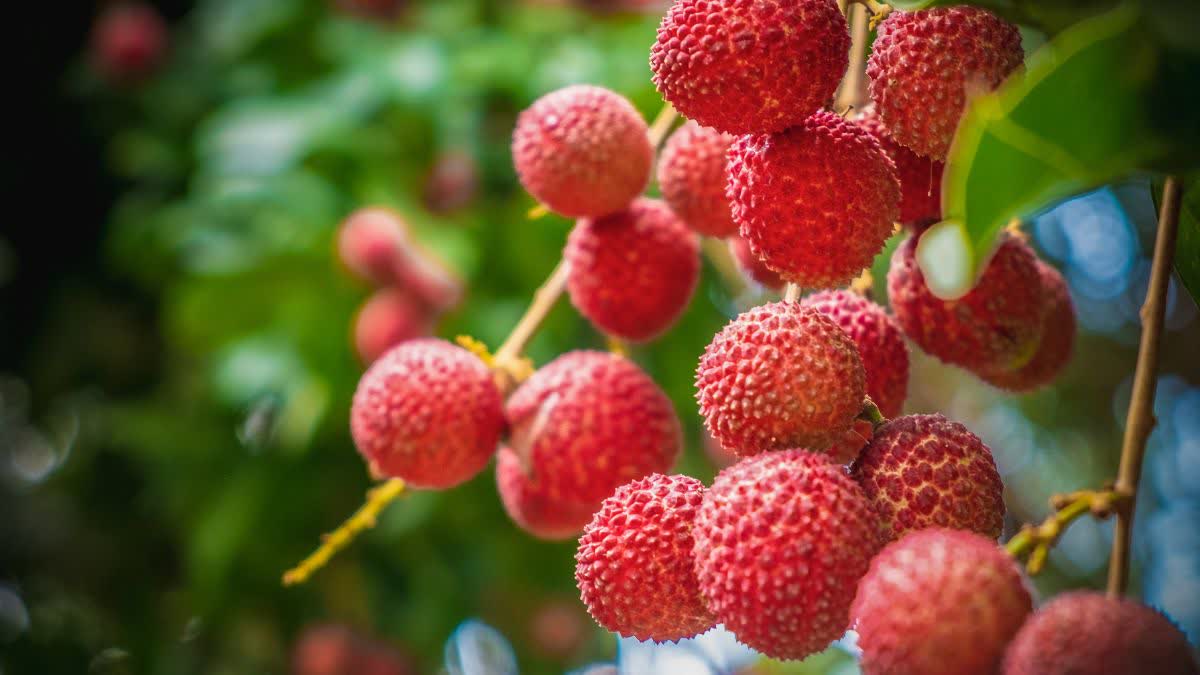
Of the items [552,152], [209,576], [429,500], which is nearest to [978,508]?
[552,152]

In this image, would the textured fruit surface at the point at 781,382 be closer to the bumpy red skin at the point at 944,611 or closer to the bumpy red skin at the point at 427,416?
the bumpy red skin at the point at 944,611

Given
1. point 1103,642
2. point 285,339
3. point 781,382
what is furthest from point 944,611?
point 285,339

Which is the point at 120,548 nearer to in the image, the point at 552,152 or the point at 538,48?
the point at 538,48

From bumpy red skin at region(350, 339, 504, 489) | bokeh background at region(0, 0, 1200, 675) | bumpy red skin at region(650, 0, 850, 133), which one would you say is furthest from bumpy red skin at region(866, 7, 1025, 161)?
bokeh background at region(0, 0, 1200, 675)

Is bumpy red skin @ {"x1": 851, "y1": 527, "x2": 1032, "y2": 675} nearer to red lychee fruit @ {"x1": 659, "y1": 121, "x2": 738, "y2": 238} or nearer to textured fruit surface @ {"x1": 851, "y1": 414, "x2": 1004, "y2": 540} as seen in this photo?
textured fruit surface @ {"x1": 851, "y1": 414, "x2": 1004, "y2": 540}

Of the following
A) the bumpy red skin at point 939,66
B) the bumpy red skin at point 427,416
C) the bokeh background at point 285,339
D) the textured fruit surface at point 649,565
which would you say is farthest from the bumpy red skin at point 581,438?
the bokeh background at point 285,339
